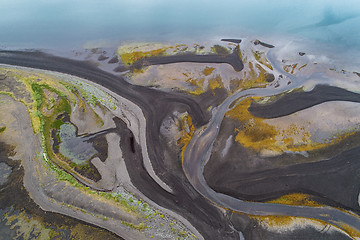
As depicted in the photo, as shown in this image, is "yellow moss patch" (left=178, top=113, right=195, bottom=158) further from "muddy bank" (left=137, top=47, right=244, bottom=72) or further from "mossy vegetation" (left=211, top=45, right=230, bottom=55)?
"mossy vegetation" (left=211, top=45, right=230, bottom=55)

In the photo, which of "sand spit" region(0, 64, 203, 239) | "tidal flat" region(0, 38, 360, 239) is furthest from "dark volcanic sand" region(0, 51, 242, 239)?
"sand spit" region(0, 64, 203, 239)

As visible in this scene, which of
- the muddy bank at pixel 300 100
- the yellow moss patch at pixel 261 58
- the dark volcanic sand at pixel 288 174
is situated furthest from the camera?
the yellow moss patch at pixel 261 58

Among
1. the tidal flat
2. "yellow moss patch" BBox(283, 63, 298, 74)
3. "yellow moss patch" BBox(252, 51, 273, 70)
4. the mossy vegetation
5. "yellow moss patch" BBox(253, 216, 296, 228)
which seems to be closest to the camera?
the tidal flat

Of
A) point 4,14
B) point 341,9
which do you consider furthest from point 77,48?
point 341,9

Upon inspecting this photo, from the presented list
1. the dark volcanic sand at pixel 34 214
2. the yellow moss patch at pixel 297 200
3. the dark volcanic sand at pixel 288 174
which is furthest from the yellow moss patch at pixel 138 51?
the yellow moss patch at pixel 297 200

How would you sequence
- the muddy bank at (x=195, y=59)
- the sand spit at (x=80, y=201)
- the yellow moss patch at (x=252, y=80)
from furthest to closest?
the muddy bank at (x=195, y=59)
the yellow moss patch at (x=252, y=80)
the sand spit at (x=80, y=201)

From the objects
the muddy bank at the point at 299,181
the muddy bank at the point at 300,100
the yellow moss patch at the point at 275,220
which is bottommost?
the yellow moss patch at the point at 275,220

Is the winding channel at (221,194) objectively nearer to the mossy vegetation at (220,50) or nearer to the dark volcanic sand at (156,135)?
the dark volcanic sand at (156,135)
